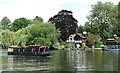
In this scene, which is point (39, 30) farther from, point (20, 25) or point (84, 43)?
point (20, 25)

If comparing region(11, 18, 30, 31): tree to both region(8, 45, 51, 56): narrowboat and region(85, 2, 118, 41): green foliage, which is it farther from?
region(8, 45, 51, 56): narrowboat

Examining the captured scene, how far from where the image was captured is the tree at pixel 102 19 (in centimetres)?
9731

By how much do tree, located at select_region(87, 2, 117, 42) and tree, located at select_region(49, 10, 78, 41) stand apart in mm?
13512

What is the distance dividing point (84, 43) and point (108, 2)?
1774 cm

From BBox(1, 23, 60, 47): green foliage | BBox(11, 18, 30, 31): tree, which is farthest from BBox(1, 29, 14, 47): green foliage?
BBox(11, 18, 30, 31): tree

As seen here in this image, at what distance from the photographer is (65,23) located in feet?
366

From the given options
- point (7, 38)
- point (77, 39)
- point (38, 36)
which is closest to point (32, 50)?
point (38, 36)

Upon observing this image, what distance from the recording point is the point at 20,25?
5276 inches

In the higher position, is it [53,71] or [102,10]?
[102,10]

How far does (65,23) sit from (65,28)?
87.8 inches

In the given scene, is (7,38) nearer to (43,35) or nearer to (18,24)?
(43,35)

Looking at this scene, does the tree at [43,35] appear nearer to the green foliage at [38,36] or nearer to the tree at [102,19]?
the green foliage at [38,36]

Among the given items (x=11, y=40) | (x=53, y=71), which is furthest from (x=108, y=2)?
(x=53, y=71)

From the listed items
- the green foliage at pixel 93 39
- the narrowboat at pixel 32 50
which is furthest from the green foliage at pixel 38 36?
the narrowboat at pixel 32 50
